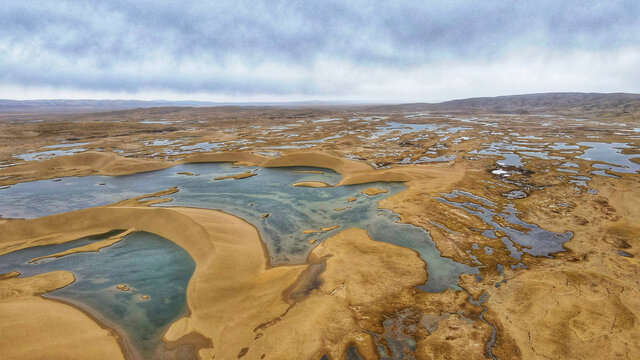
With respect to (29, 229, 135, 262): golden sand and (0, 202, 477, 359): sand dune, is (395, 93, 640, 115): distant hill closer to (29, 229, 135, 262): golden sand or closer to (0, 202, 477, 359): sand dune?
(0, 202, 477, 359): sand dune

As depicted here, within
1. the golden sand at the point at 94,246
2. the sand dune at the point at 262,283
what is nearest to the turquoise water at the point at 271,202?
the sand dune at the point at 262,283

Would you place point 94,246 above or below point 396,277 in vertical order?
below

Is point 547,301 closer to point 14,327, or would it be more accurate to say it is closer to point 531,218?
point 531,218

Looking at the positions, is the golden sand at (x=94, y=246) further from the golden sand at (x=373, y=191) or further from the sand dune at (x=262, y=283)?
the golden sand at (x=373, y=191)

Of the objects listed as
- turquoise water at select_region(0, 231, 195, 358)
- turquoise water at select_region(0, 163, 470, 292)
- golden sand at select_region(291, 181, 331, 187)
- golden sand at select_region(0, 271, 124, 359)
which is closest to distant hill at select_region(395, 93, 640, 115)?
golden sand at select_region(291, 181, 331, 187)

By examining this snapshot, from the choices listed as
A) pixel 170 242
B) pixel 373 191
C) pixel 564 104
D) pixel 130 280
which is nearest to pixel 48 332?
pixel 130 280

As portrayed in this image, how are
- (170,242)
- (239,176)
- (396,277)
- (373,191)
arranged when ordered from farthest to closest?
(239,176)
(373,191)
(170,242)
(396,277)

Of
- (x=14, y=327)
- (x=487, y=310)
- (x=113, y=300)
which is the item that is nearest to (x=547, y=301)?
(x=487, y=310)

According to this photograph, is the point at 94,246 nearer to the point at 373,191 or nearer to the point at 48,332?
the point at 48,332

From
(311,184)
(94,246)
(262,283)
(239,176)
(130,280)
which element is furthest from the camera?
(239,176)
